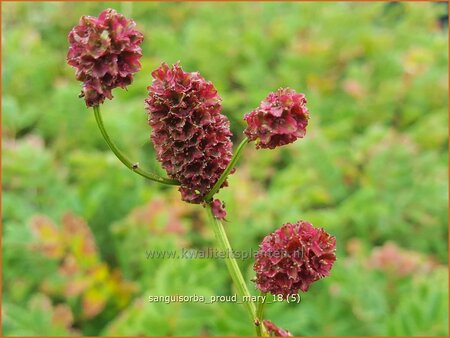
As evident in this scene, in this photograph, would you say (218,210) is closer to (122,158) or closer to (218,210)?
(218,210)

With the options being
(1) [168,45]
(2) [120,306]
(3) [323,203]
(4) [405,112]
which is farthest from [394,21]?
(2) [120,306]

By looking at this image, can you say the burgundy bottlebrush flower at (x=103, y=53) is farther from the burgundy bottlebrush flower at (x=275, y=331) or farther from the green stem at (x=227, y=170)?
the burgundy bottlebrush flower at (x=275, y=331)

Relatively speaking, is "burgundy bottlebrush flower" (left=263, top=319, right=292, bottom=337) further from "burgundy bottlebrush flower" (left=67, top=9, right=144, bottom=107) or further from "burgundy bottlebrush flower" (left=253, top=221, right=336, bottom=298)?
"burgundy bottlebrush flower" (left=67, top=9, right=144, bottom=107)

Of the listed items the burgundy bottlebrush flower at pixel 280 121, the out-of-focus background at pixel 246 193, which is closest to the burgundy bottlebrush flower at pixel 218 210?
the burgundy bottlebrush flower at pixel 280 121

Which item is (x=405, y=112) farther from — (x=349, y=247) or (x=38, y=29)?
(x=38, y=29)

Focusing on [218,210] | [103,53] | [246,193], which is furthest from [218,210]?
[246,193]
